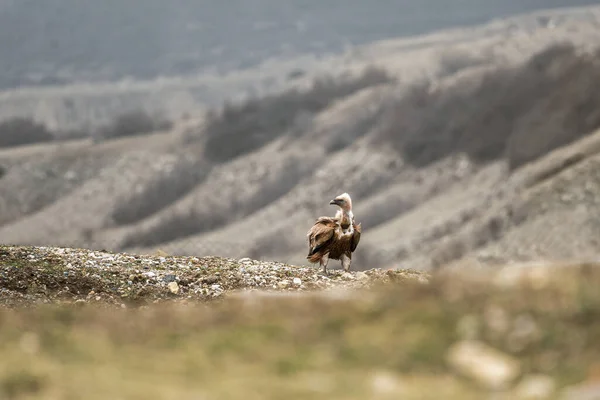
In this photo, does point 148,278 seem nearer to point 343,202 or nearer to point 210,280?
point 210,280

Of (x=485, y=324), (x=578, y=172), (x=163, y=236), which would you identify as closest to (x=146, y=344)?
(x=485, y=324)

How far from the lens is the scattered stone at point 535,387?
8.56 meters

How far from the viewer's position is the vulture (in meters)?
21.6

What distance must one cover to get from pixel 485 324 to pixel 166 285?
13.0 meters

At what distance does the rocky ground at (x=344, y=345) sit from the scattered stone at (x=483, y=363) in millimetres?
16

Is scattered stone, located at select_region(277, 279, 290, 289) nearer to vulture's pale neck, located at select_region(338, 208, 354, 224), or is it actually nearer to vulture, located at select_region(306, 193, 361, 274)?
vulture, located at select_region(306, 193, 361, 274)

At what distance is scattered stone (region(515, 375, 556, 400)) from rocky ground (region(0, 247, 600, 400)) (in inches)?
0.9

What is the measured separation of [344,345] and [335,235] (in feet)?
37.9

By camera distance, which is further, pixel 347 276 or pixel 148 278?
pixel 148 278

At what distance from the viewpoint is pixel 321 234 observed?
21.7m

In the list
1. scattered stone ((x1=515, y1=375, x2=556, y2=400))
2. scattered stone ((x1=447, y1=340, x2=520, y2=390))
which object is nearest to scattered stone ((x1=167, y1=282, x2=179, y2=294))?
scattered stone ((x1=447, y1=340, x2=520, y2=390))

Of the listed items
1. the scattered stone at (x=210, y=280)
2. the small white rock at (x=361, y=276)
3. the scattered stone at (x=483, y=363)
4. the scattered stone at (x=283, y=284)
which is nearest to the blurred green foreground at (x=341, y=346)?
the scattered stone at (x=483, y=363)

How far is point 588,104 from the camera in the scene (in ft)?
438

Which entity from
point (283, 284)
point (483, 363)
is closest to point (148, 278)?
point (283, 284)
